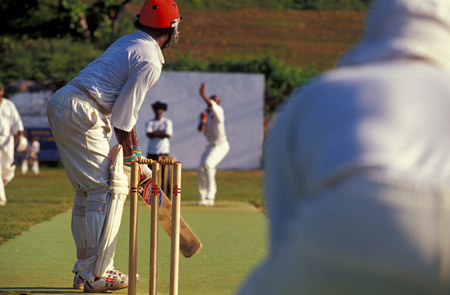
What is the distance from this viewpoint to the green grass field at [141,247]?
5.71 meters

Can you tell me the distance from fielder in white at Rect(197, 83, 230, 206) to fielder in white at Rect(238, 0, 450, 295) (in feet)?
41.5

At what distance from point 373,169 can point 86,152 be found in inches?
165

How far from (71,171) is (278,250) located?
4.05 metres

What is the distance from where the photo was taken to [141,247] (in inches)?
306

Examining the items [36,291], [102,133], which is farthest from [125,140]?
[36,291]

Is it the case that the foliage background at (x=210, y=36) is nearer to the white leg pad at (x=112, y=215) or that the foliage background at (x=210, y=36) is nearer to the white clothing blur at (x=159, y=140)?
the white clothing blur at (x=159, y=140)

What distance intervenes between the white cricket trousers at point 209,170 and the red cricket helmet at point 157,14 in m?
8.89

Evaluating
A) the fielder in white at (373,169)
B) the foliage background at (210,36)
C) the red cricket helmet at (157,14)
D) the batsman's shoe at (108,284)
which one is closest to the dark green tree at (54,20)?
the foliage background at (210,36)

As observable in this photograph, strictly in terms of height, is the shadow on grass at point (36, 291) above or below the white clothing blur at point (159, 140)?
above

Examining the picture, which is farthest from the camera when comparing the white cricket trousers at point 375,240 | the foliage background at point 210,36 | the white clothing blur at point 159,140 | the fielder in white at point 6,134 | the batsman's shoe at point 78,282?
the foliage background at point 210,36

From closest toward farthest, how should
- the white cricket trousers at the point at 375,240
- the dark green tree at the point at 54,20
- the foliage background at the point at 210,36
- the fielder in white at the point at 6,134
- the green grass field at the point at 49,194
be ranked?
1. the white cricket trousers at the point at 375,240
2. the green grass field at the point at 49,194
3. the fielder in white at the point at 6,134
4. the dark green tree at the point at 54,20
5. the foliage background at the point at 210,36

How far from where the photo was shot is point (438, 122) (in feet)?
4.11

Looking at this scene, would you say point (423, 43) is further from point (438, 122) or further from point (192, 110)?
point (192, 110)

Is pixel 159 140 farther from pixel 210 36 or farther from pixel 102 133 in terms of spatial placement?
pixel 210 36
